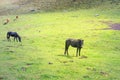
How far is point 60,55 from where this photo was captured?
29.2 meters

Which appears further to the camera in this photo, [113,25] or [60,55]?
[113,25]

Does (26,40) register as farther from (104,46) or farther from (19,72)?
(19,72)

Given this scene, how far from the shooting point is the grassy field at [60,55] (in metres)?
22.9

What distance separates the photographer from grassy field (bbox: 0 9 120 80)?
22.9 meters

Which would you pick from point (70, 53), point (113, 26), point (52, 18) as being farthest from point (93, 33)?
point (52, 18)

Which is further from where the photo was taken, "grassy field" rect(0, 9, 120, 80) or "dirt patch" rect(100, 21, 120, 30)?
"dirt patch" rect(100, 21, 120, 30)

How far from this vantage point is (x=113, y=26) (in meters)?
50.0

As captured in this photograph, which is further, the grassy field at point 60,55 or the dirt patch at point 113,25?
the dirt patch at point 113,25

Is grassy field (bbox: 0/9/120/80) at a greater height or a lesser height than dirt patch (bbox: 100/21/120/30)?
lesser

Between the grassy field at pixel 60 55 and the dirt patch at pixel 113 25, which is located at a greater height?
the dirt patch at pixel 113 25

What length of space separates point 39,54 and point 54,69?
566 cm

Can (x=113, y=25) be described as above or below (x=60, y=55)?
above

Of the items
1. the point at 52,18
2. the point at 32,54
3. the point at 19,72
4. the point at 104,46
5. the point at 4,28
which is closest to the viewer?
the point at 19,72

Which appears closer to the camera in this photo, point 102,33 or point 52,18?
point 102,33
